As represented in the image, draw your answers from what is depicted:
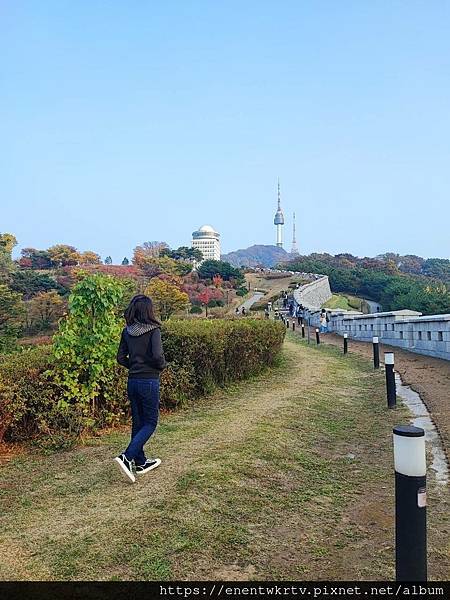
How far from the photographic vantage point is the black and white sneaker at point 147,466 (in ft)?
14.2

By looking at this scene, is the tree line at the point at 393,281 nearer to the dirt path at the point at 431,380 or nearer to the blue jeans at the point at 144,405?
the dirt path at the point at 431,380

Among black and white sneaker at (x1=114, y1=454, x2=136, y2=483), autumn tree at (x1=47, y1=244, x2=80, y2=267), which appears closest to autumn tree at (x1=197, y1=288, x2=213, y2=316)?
autumn tree at (x1=47, y1=244, x2=80, y2=267)

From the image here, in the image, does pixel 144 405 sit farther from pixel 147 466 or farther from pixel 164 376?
pixel 164 376

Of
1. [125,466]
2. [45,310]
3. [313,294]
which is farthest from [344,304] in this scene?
[125,466]

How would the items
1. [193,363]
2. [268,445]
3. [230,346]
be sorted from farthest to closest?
[230,346], [193,363], [268,445]

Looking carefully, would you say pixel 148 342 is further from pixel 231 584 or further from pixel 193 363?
pixel 193 363

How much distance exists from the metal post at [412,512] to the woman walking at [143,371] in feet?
7.95

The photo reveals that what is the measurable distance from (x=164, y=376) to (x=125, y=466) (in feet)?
8.79

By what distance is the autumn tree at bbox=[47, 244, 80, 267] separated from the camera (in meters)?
77.9

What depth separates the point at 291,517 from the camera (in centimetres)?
351

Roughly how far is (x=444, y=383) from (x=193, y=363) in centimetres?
425

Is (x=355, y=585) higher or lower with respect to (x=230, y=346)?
lower

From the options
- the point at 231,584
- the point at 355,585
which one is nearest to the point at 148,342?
the point at 231,584

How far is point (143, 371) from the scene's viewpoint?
4434 millimetres
